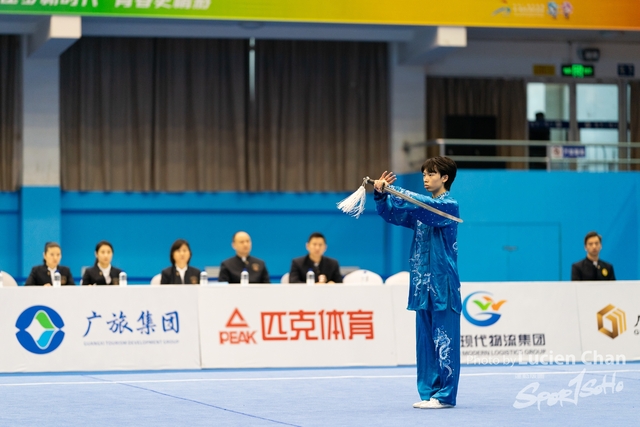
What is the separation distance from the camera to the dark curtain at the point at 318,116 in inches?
629

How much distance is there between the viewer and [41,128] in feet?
49.8

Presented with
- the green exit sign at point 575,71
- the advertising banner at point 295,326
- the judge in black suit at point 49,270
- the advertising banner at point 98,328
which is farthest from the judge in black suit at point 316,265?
the green exit sign at point 575,71

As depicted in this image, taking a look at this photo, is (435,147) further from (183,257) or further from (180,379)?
(180,379)

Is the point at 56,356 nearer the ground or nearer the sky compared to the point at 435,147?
nearer the ground

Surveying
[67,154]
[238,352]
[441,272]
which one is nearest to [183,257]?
[238,352]

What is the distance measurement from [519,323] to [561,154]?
6.84m

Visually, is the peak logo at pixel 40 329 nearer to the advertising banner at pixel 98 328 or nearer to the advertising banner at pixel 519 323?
the advertising banner at pixel 98 328

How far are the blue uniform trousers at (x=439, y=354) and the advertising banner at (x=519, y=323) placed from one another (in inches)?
126

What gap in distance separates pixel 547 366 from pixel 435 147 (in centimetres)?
746

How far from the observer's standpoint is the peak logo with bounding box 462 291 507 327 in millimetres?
9305

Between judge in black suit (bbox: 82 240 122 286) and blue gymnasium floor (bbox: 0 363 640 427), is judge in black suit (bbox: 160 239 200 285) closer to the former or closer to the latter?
judge in black suit (bbox: 82 240 122 286)

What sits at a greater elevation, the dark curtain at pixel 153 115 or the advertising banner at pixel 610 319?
the dark curtain at pixel 153 115

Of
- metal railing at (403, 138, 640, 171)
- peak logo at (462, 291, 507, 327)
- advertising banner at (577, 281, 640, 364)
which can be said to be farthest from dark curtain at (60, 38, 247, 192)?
advertising banner at (577, 281, 640, 364)

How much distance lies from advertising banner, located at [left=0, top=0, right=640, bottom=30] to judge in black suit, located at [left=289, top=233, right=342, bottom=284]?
4865 millimetres
